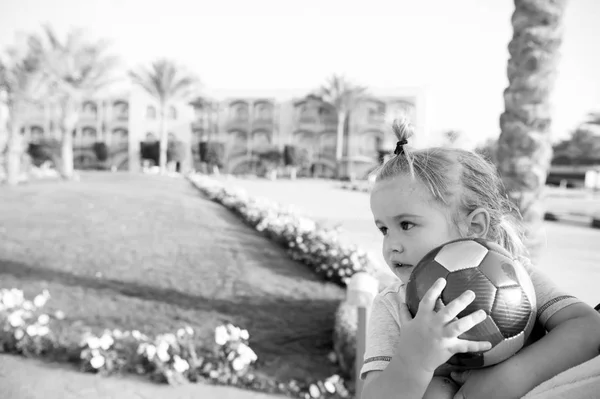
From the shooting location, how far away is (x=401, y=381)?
1.27 m

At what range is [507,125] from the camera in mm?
6141

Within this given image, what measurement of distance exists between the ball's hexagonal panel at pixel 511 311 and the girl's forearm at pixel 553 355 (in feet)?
0.23

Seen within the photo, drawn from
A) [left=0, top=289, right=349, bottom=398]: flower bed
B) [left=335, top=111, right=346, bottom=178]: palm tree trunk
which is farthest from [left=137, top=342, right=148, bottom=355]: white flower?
[left=335, top=111, right=346, bottom=178]: palm tree trunk

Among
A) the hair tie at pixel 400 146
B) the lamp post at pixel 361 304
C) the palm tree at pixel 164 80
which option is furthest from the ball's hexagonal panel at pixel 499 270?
the palm tree at pixel 164 80

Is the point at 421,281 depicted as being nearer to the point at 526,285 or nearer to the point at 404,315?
the point at 404,315

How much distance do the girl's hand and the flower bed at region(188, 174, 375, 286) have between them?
17.2ft

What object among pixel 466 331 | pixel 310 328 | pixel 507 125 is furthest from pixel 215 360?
pixel 507 125

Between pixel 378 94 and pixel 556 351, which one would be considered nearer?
pixel 556 351

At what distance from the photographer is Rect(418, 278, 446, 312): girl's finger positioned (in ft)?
3.89

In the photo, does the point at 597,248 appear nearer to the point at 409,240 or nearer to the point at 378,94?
the point at 409,240

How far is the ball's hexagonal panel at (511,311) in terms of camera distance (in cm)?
123

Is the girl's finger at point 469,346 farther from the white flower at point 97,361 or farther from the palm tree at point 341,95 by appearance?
the palm tree at point 341,95

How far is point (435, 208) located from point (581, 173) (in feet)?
190

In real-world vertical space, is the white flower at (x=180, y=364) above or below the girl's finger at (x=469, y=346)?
below
